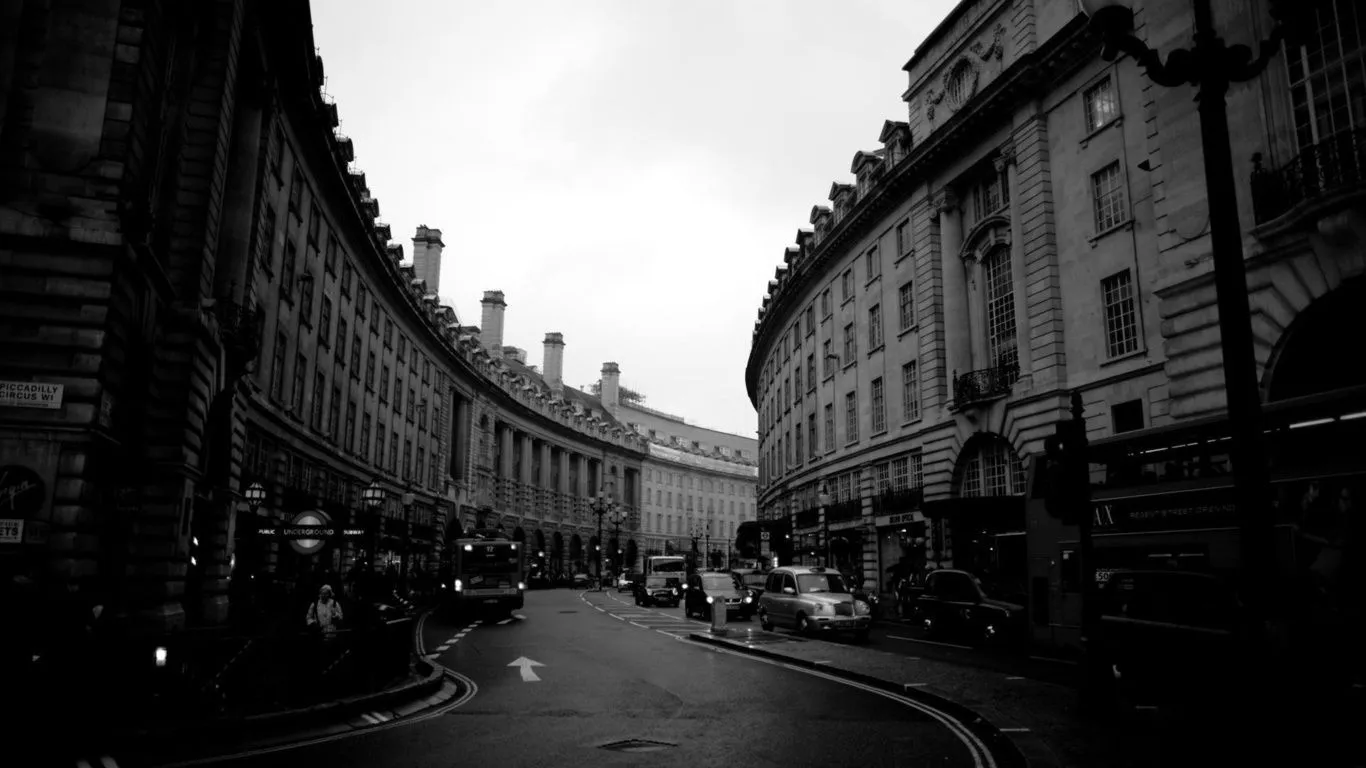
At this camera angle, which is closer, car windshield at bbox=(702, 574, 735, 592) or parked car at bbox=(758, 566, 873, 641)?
parked car at bbox=(758, 566, 873, 641)

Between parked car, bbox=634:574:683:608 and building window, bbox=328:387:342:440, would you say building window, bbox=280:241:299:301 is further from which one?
parked car, bbox=634:574:683:608

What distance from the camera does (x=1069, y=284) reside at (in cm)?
2734

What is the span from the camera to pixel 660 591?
4284cm

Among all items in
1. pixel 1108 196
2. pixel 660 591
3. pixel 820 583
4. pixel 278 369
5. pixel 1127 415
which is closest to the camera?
pixel 820 583

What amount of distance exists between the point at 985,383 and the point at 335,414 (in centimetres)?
2696

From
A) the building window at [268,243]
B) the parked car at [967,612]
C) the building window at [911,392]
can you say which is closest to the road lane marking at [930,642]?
the parked car at [967,612]

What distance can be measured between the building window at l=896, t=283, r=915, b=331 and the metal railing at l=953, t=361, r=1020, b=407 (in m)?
4.62

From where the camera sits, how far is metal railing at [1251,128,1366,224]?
51.1ft

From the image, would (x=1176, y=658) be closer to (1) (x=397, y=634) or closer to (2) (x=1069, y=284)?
(1) (x=397, y=634)

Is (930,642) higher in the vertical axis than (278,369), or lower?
lower

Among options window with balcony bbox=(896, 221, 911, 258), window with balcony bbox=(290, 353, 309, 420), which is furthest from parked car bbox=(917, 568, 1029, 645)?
window with balcony bbox=(290, 353, 309, 420)

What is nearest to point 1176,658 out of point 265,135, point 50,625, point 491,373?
point 50,625

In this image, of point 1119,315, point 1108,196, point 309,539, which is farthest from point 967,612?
point 309,539

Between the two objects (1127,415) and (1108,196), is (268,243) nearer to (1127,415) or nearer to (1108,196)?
(1108,196)
